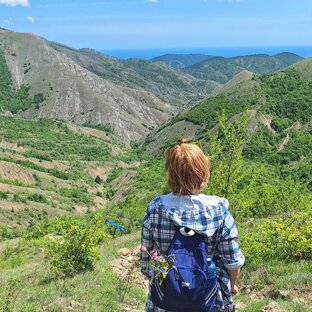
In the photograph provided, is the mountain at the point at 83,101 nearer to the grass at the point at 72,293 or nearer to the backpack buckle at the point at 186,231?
the grass at the point at 72,293

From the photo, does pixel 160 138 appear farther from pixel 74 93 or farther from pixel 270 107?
pixel 74 93

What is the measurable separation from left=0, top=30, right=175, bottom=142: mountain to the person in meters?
146

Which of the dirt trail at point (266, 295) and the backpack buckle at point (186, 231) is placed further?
the dirt trail at point (266, 295)

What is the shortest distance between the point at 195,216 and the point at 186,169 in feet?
1.56

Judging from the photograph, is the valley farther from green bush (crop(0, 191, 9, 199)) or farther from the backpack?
the backpack

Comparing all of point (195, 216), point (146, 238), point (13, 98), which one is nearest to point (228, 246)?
point (195, 216)

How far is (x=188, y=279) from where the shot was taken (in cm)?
383

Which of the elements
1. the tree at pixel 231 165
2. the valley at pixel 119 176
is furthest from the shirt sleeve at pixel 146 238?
the tree at pixel 231 165

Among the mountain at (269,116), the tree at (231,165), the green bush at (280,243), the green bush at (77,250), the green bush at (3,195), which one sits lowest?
the green bush at (3,195)

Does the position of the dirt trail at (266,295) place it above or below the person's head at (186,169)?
below

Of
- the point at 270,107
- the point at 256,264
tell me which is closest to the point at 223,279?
the point at 256,264

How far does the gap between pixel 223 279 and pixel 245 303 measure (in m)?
5.12

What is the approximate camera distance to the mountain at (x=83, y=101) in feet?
520

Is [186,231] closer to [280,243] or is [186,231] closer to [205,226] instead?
[205,226]
